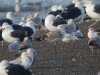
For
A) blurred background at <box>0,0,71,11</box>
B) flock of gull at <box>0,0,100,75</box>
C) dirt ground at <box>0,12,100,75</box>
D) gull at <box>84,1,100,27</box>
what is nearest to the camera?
flock of gull at <box>0,0,100,75</box>

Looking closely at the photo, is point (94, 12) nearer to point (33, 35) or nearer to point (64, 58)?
point (33, 35)

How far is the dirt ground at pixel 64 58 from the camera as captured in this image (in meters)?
13.5

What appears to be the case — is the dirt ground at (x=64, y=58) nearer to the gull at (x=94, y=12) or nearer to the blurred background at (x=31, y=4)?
the gull at (x=94, y=12)

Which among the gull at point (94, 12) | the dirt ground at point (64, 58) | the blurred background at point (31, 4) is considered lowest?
the blurred background at point (31, 4)

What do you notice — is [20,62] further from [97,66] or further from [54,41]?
[54,41]

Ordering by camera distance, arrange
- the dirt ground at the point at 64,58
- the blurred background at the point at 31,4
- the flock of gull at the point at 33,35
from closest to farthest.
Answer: the flock of gull at the point at 33,35 < the dirt ground at the point at 64,58 < the blurred background at the point at 31,4

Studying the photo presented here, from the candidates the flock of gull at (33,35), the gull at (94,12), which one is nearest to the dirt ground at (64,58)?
the flock of gull at (33,35)

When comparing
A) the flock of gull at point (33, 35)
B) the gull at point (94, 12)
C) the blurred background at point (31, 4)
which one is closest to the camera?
the flock of gull at point (33, 35)

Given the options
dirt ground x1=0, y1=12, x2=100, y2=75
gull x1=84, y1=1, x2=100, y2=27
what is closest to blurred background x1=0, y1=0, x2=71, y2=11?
gull x1=84, y1=1, x2=100, y2=27

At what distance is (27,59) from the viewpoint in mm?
13289

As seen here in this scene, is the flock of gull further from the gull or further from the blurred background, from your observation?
the blurred background

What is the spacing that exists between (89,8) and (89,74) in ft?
36.8

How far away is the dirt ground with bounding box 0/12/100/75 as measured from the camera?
1353 cm

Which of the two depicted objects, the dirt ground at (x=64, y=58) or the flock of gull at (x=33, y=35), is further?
the dirt ground at (x=64, y=58)
